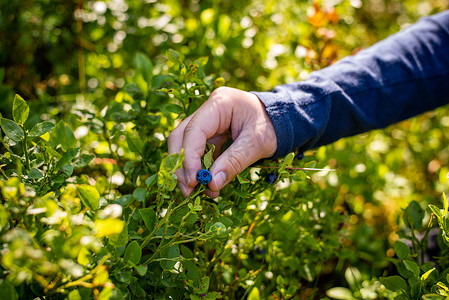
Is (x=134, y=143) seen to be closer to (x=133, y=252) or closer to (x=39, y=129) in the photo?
(x=39, y=129)

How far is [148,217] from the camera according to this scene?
77 cm

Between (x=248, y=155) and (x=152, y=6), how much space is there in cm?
131

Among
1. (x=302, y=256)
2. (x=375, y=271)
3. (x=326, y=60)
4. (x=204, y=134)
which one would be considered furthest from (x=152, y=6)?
(x=375, y=271)

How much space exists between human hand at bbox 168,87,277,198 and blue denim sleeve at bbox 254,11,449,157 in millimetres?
46

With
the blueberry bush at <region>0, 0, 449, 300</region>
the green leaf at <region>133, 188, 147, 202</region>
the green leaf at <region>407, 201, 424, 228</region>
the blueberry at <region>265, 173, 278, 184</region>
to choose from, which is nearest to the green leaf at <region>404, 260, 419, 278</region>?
the blueberry bush at <region>0, 0, 449, 300</region>

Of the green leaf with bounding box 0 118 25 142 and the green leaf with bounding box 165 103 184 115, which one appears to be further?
the green leaf with bounding box 165 103 184 115

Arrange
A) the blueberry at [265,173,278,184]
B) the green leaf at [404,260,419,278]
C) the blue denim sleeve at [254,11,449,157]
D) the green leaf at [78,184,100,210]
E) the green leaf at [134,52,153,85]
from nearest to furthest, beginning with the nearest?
the green leaf at [78,184,100,210] < the green leaf at [404,260,419,278] < the blueberry at [265,173,278,184] < the blue denim sleeve at [254,11,449,157] < the green leaf at [134,52,153,85]

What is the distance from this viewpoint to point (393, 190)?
1.61 metres

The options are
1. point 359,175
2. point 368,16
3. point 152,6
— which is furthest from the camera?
point 368,16

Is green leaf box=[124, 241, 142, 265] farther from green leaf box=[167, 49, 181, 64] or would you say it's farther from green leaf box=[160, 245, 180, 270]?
green leaf box=[167, 49, 181, 64]

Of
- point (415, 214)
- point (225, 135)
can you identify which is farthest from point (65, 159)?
point (415, 214)

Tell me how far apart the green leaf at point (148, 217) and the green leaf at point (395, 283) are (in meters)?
0.53

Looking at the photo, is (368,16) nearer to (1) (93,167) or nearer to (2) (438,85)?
(2) (438,85)

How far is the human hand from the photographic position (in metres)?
0.83
